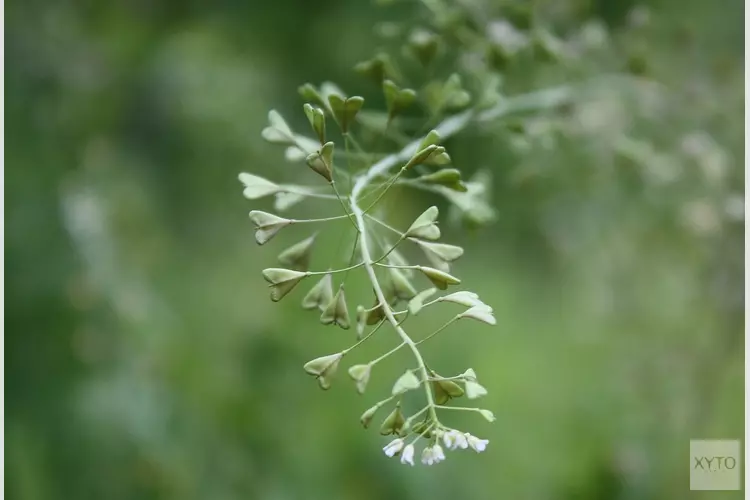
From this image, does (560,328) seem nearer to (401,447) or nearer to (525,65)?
(525,65)

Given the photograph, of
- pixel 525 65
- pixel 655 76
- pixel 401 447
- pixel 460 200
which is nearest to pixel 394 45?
pixel 525 65

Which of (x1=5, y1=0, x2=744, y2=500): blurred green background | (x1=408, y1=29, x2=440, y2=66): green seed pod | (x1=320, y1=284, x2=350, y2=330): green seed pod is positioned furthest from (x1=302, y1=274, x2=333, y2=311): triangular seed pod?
(x1=5, y1=0, x2=744, y2=500): blurred green background

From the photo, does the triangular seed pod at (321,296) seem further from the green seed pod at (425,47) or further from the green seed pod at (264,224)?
the green seed pod at (425,47)

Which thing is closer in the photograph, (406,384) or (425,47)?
(406,384)

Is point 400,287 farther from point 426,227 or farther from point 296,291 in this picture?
point 296,291

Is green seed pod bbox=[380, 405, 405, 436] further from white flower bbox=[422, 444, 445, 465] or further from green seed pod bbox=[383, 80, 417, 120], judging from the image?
green seed pod bbox=[383, 80, 417, 120]

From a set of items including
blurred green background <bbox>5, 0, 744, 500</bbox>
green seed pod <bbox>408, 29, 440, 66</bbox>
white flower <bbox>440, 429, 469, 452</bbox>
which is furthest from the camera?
blurred green background <bbox>5, 0, 744, 500</bbox>

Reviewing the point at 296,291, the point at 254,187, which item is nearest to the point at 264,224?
the point at 254,187
